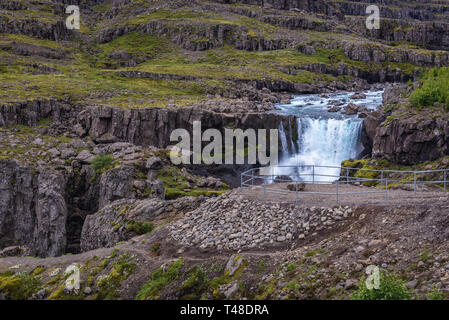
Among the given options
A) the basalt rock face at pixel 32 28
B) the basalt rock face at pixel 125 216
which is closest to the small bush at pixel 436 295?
the basalt rock face at pixel 125 216

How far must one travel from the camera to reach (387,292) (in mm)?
13547

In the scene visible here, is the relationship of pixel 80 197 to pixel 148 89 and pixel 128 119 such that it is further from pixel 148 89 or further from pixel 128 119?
pixel 148 89

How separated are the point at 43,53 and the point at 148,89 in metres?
45.2

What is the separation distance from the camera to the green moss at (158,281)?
19.7 m

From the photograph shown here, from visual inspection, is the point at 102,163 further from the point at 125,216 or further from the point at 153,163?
the point at 125,216

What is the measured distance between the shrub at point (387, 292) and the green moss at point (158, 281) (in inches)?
389

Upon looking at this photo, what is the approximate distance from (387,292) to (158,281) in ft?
38.2

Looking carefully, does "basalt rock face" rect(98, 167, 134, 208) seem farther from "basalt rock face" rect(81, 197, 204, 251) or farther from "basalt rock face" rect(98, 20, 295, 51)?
"basalt rock face" rect(98, 20, 295, 51)

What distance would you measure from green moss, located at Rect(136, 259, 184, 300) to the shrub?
9.89 metres

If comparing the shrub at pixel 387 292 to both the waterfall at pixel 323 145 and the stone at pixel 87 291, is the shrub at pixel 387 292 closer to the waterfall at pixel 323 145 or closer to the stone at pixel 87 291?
the stone at pixel 87 291

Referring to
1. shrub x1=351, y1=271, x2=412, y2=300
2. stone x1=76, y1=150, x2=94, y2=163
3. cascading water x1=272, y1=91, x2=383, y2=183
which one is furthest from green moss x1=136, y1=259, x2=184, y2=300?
cascading water x1=272, y1=91, x2=383, y2=183

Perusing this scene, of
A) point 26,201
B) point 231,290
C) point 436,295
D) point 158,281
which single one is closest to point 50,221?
point 26,201

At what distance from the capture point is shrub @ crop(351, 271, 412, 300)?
13516 millimetres
